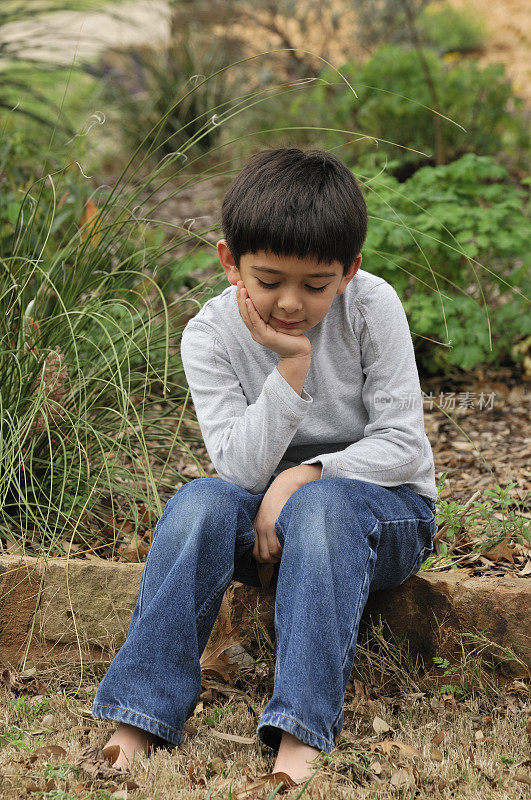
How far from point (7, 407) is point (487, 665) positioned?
159 centimetres

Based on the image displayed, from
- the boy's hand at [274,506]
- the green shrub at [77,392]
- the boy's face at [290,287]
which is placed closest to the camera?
the boy's face at [290,287]

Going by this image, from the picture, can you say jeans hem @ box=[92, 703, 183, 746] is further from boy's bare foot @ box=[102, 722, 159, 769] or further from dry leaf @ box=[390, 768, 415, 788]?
dry leaf @ box=[390, 768, 415, 788]

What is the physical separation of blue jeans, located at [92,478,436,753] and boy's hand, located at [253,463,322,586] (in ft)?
0.13

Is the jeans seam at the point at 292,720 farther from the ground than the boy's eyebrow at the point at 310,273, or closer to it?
closer to it

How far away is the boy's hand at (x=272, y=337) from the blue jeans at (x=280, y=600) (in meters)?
0.32

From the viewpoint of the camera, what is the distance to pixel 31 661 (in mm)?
2457

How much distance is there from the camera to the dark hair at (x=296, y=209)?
Result: 1969mm

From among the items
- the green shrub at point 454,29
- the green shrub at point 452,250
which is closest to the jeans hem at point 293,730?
the green shrub at point 452,250

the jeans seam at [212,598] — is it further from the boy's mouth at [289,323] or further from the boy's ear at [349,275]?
the boy's ear at [349,275]

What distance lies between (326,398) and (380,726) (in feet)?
2.69

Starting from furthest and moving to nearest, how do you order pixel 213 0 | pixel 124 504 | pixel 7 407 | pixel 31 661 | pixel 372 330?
pixel 213 0
pixel 124 504
pixel 7 407
pixel 31 661
pixel 372 330

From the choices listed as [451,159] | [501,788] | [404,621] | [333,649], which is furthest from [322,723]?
[451,159]

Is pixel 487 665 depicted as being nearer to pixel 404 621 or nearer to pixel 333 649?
pixel 404 621

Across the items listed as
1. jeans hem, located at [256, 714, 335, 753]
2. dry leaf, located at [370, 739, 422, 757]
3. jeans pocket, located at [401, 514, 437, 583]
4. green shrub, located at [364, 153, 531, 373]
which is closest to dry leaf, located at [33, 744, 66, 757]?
jeans hem, located at [256, 714, 335, 753]
